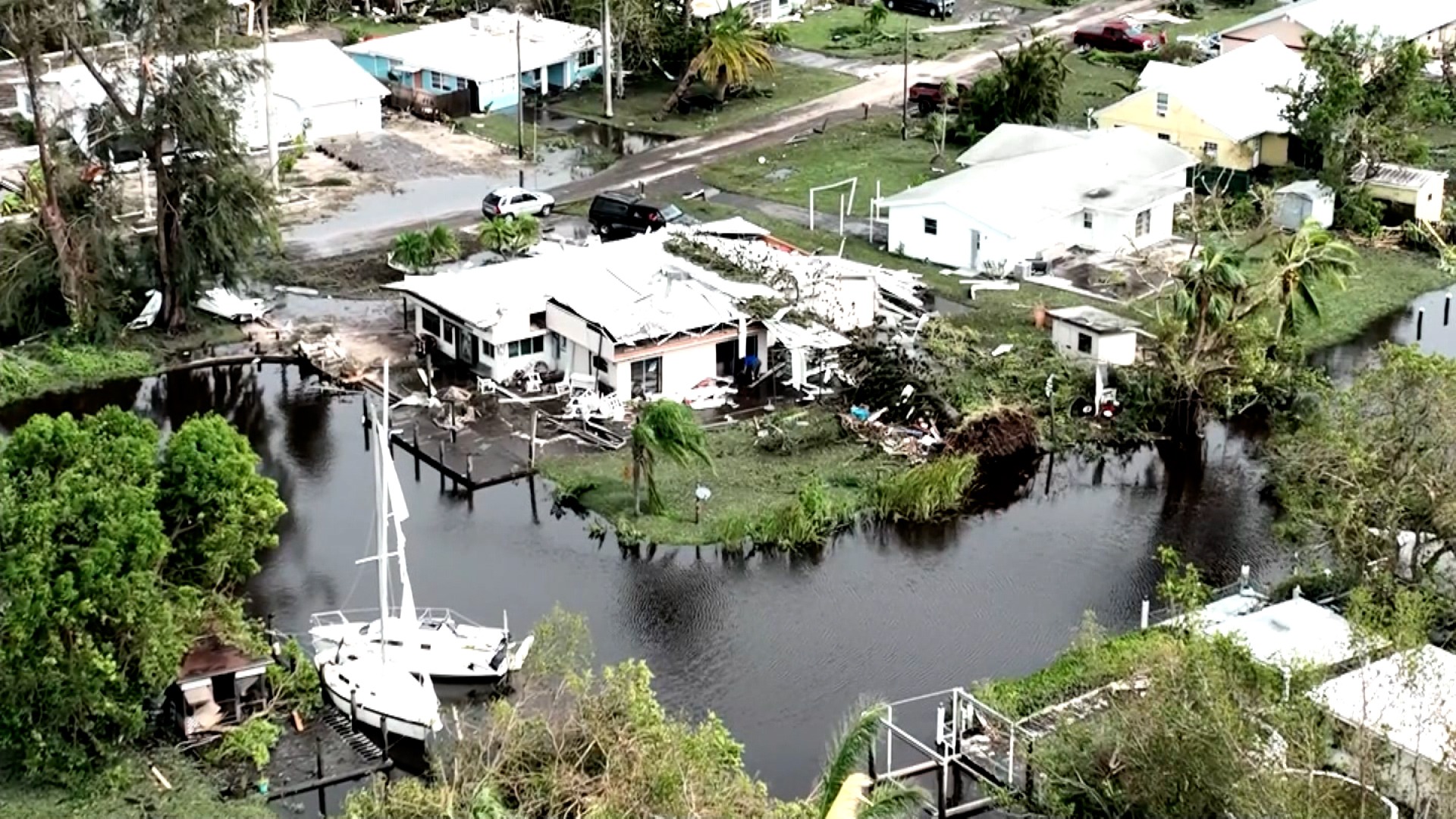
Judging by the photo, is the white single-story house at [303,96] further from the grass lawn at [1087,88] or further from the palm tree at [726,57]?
the grass lawn at [1087,88]

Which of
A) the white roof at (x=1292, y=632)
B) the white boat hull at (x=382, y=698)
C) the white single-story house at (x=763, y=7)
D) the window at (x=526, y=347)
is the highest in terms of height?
the white single-story house at (x=763, y=7)

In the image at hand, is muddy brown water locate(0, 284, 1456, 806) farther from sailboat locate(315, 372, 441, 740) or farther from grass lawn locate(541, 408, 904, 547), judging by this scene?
sailboat locate(315, 372, 441, 740)

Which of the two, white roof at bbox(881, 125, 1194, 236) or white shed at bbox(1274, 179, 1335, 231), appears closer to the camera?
white roof at bbox(881, 125, 1194, 236)

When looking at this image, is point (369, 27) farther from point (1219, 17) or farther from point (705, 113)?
point (1219, 17)

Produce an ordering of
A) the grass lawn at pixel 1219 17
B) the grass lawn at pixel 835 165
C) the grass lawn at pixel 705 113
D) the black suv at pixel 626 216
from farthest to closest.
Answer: the grass lawn at pixel 1219 17
the grass lawn at pixel 705 113
the grass lawn at pixel 835 165
the black suv at pixel 626 216

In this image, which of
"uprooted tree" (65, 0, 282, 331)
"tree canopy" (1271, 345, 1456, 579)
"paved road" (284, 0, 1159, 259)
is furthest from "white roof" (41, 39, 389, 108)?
"tree canopy" (1271, 345, 1456, 579)

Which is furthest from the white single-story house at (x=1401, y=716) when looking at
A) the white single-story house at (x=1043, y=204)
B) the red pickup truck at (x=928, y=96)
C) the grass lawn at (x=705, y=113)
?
the red pickup truck at (x=928, y=96)

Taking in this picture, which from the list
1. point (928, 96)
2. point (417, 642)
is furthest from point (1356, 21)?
point (417, 642)
